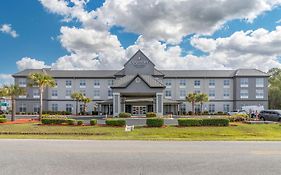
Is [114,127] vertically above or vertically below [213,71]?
below

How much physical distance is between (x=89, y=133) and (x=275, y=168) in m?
18.4

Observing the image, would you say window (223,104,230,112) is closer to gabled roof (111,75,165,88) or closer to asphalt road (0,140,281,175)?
gabled roof (111,75,165,88)

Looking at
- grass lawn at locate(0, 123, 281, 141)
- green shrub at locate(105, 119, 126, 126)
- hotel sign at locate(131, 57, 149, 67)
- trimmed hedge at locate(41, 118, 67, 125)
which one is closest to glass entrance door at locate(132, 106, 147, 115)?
hotel sign at locate(131, 57, 149, 67)

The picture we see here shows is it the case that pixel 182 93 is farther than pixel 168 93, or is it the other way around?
pixel 182 93

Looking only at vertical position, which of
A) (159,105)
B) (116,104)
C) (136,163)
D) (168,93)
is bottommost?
(136,163)

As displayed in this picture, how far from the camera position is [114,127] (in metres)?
29.1

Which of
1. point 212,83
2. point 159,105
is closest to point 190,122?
point 159,105

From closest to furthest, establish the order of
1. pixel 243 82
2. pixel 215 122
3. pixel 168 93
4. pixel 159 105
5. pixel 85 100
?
pixel 215 122, pixel 159 105, pixel 85 100, pixel 243 82, pixel 168 93

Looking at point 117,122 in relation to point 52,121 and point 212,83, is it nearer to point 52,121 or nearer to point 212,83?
point 52,121

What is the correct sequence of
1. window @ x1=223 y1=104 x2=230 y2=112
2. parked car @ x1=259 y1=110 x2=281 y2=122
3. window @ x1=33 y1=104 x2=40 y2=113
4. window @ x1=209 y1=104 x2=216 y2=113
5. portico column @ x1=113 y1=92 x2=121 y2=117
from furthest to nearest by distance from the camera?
window @ x1=223 y1=104 x2=230 y2=112 → window @ x1=209 y1=104 x2=216 y2=113 → window @ x1=33 y1=104 x2=40 y2=113 → portico column @ x1=113 y1=92 x2=121 y2=117 → parked car @ x1=259 y1=110 x2=281 y2=122

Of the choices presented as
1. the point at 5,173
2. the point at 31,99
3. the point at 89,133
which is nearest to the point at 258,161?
the point at 5,173

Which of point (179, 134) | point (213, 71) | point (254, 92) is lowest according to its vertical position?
point (179, 134)

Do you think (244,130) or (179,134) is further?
(244,130)

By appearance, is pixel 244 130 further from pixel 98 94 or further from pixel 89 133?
pixel 98 94
